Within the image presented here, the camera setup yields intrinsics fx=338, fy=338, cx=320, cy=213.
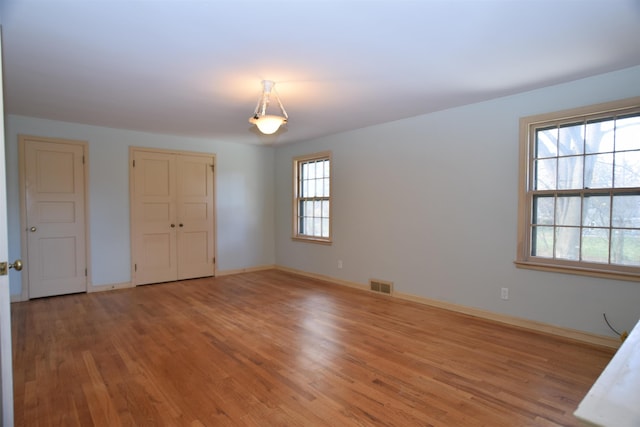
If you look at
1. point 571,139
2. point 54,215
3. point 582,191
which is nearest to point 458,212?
point 582,191

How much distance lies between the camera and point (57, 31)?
2.25 meters

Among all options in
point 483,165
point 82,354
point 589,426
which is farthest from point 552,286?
point 82,354

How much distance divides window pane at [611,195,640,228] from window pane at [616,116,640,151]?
44 cm

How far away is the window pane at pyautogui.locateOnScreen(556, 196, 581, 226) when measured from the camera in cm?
323

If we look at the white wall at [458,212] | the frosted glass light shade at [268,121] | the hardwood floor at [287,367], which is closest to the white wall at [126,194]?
the hardwood floor at [287,367]

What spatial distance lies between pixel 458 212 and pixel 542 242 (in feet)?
2.92

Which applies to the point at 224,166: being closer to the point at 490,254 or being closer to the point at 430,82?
A: the point at 430,82

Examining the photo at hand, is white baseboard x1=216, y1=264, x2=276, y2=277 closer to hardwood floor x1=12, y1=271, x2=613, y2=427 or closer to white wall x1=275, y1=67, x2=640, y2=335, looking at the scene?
white wall x1=275, y1=67, x2=640, y2=335

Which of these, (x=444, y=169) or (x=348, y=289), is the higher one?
(x=444, y=169)

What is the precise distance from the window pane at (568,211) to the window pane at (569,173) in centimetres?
12

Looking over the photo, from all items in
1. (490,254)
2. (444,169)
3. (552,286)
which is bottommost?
(552,286)

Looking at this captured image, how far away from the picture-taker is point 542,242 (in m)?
3.47

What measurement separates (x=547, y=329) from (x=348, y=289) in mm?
2579

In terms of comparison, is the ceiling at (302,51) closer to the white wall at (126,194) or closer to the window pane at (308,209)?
the white wall at (126,194)
